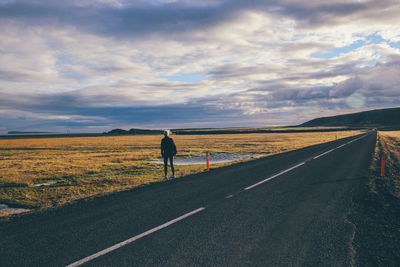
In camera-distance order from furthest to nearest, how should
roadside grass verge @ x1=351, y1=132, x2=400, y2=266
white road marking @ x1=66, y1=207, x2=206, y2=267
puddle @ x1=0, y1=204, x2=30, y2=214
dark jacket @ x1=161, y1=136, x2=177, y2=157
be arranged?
dark jacket @ x1=161, y1=136, x2=177, y2=157 < puddle @ x1=0, y1=204, x2=30, y2=214 < roadside grass verge @ x1=351, y1=132, x2=400, y2=266 < white road marking @ x1=66, y1=207, x2=206, y2=267

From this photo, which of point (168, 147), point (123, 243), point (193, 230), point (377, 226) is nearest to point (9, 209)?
point (168, 147)

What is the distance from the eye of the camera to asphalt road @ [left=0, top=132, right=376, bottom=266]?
4.68 m

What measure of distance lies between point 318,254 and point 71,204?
297 inches

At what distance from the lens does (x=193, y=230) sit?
5.94 m

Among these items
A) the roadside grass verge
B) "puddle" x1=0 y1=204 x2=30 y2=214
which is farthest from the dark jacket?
the roadside grass verge

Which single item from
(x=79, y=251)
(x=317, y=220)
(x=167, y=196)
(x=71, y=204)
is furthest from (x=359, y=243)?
(x=71, y=204)

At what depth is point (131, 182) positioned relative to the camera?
47.4ft

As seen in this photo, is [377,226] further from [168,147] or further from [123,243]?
[168,147]

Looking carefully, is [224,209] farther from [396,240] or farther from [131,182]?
[131,182]

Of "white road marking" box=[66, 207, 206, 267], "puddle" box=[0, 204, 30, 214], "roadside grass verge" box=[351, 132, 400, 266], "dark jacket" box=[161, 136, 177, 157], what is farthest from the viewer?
"dark jacket" box=[161, 136, 177, 157]

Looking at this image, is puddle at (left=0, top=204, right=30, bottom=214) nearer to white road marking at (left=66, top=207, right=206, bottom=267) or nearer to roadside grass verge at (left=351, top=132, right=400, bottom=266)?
white road marking at (left=66, top=207, right=206, bottom=267)

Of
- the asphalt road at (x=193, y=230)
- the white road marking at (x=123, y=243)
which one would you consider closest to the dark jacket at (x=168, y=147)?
the asphalt road at (x=193, y=230)

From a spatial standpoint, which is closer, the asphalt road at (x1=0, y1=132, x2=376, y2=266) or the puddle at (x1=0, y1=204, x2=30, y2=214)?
the asphalt road at (x1=0, y1=132, x2=376, y2=266)

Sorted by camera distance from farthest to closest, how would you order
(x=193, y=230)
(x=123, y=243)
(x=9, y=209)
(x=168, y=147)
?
(x=168, y=147) → (x=9, y=209) → (x=193, y=230) → (x=123, y=243)
